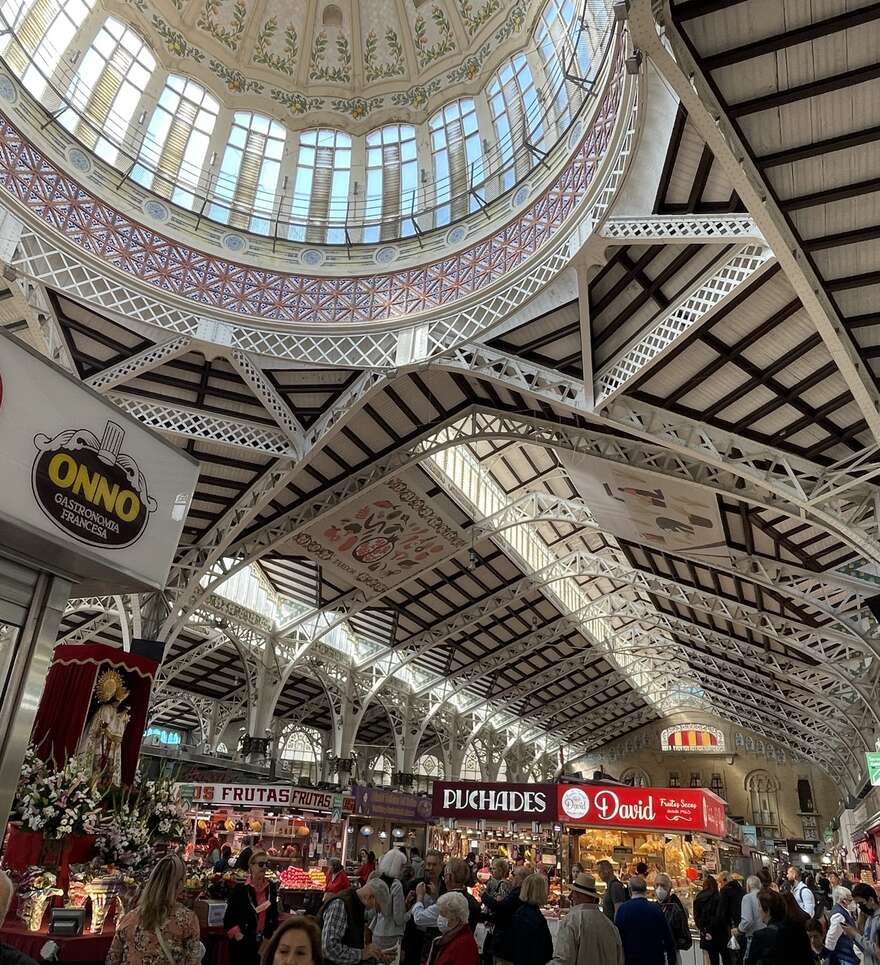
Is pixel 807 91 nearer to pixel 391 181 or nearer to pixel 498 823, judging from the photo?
pixel 391 181

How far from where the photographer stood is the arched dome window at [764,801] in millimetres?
47062

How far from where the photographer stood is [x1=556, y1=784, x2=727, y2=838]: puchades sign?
17938mm

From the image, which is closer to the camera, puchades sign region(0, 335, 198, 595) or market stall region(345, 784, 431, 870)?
puchades sign region(0, 335, 198, 595)

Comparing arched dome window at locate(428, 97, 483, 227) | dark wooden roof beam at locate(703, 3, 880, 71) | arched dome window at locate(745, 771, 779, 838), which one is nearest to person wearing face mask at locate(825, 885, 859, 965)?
dark wooden roof beam at locate(703, 3, 880, 71)

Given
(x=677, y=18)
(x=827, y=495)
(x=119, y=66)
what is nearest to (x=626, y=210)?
(x=677, y=18)

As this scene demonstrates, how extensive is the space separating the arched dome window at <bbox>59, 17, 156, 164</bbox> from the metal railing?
0.03 m

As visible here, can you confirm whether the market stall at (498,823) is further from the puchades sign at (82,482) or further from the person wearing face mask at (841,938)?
the puchades sign at (82,482)

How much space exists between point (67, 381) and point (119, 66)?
15.3 metres

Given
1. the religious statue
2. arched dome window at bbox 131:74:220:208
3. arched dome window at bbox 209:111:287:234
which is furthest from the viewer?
arched dome window at bbox 209:111:287:234

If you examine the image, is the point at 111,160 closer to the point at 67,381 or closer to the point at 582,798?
the point at 67,381

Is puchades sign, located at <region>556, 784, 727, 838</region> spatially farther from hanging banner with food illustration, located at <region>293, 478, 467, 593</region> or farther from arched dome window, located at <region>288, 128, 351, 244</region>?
arched dome window, located at <region>288, 128, 351, 244</region>

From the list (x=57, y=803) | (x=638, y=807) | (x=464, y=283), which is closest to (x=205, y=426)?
(x=464, y=283)

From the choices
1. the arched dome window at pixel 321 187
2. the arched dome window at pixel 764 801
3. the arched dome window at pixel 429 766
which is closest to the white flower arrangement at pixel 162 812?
the arched dome window at pixel 321 187

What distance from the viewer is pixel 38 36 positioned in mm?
13828
